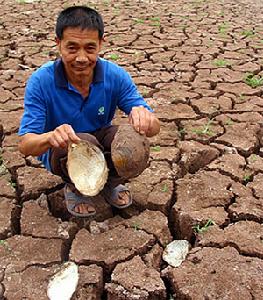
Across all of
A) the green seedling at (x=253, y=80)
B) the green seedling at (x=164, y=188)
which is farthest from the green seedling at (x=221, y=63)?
the green seedling at (x=164, y=188)

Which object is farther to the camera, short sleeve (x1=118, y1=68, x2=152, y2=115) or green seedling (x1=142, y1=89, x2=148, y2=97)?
green seedling (x1=142, y1=89, x2=148, y2=97)

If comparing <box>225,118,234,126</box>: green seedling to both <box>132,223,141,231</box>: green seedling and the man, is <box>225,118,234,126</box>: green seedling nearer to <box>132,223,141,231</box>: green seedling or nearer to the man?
the man

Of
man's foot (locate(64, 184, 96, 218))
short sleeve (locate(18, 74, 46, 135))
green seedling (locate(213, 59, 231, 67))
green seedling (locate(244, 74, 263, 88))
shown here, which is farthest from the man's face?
green seedling (locate(213, 59, 231, 67))

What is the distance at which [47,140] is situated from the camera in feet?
6.63

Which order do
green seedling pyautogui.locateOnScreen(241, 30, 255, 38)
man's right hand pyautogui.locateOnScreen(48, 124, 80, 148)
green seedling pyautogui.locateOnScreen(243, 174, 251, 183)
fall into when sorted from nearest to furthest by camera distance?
1. man's right hand pyautogui.locateOnScreen(48, 124, 80, 148)
2. green seedling pyautogui.locateOnScreen(243, 174, 251, 183)
3. green seedling pyautogui.locateOnScreen(241, 30, 255, 38)

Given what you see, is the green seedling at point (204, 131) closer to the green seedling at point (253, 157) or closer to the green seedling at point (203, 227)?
the green seedling at point (253, 157)

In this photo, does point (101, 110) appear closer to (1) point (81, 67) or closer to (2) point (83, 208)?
(1) point (81, 67)

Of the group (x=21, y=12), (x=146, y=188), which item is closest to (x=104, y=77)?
(x=146, y=188)

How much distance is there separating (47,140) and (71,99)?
1.21ft

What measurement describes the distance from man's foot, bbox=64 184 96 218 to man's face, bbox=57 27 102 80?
0.59 metres

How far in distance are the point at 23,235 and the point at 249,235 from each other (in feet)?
3.48

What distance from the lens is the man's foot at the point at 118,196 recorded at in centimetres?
238

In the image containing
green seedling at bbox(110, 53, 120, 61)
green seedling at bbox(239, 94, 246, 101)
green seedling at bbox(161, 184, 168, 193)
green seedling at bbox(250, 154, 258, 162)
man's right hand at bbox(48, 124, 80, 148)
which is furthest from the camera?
green seedling at bbox(110, 53, 120, 61)

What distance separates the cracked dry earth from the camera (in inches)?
77.9
